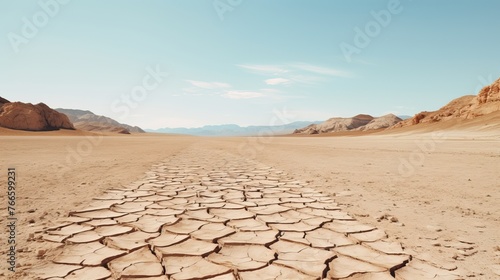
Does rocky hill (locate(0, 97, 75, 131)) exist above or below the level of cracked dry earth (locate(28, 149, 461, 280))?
above

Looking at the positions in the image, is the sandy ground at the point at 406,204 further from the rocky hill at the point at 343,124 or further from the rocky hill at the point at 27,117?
the rocky hill at the point at 343,124

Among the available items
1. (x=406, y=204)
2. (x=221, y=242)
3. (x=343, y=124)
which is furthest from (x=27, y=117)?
(x=343, y=124)

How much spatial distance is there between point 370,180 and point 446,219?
2.34 metres

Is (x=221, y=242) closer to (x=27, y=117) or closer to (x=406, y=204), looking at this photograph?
(x=406, y=204)

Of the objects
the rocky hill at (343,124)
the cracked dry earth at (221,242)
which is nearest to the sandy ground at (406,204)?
the cracked dry earth at (221,242)

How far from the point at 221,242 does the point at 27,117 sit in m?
45.1

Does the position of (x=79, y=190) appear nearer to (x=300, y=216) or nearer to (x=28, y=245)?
(x=28, y=245)

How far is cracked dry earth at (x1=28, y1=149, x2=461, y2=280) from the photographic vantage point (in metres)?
1.70

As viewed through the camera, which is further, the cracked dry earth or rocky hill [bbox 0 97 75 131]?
rocky hill [bbox 0 97 75 131]

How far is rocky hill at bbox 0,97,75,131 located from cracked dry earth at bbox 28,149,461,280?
42760 millimetres

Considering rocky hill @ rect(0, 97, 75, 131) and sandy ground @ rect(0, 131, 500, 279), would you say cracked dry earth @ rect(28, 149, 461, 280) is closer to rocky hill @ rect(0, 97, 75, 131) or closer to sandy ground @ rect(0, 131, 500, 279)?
sandy ground @ rect(0, 131, 500, 279)

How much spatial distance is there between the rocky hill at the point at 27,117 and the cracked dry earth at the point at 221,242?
140ft

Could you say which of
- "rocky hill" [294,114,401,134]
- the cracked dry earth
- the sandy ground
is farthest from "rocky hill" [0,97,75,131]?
"rocky hill" [294,114,401,134]

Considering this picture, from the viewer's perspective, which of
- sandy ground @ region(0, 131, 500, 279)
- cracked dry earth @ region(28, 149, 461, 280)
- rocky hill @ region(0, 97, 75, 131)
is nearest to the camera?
cracked dry earth @ region(28, 149, 461, 280)
